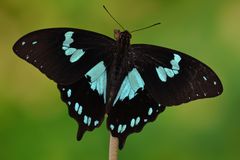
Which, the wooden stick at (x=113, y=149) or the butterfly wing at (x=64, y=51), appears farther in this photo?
the butterfly wing at (x=64, y=51)

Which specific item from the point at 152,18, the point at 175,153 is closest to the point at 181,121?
the point at 175,153

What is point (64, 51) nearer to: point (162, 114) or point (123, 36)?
point (123, 36)

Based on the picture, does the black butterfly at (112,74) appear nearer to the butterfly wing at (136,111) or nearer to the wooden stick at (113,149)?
the butterfly wing at (136,111)

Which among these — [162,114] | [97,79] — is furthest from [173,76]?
[162,114]

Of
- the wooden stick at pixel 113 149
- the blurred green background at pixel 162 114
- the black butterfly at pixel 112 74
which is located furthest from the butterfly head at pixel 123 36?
the blurred green background at pixel 162 114

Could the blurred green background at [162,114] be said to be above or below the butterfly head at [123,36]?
below

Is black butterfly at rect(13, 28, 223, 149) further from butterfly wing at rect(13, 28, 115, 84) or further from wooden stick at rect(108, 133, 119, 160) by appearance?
wooden stick at rect(108, 133, 119, 160)

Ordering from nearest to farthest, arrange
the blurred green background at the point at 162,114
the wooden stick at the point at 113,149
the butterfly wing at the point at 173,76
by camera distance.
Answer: the wooden stick at the point at 113,149
the butterfly wing at the point at 173,76
the blurred green background at the point at 162,114
